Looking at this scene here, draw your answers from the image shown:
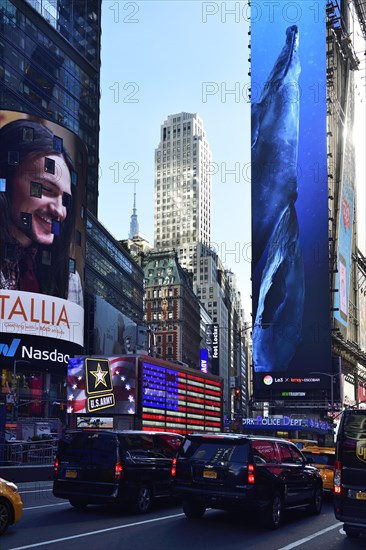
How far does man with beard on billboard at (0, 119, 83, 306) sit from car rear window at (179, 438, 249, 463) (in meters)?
59.7

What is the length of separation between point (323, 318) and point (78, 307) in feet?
186

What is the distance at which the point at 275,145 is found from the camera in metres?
133

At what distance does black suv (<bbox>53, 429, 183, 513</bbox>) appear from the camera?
54.1 ft

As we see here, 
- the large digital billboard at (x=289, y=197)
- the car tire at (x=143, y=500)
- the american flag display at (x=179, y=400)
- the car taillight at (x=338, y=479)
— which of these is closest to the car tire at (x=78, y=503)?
the car tire at (x=143, y=500)

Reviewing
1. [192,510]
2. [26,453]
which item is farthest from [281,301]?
[192,510]

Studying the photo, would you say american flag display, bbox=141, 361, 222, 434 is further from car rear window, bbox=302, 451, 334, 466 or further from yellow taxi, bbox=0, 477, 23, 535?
yellow taxi, bbox=0, 477, 23, 535

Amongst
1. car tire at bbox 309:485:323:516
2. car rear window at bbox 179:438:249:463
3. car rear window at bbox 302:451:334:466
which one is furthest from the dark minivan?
car rear window at bbox 302:451:334:466

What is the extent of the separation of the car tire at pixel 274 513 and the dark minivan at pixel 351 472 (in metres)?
2.25

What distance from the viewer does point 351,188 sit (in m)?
Result: 153

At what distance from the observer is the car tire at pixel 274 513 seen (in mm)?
15408

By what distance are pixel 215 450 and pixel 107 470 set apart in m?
2.64

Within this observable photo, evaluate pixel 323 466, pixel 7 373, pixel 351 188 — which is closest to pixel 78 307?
pixel 7 373

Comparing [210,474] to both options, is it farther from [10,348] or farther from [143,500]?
[10,348]

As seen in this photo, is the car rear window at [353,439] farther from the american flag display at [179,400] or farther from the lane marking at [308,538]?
the american flag display at [179,400]
